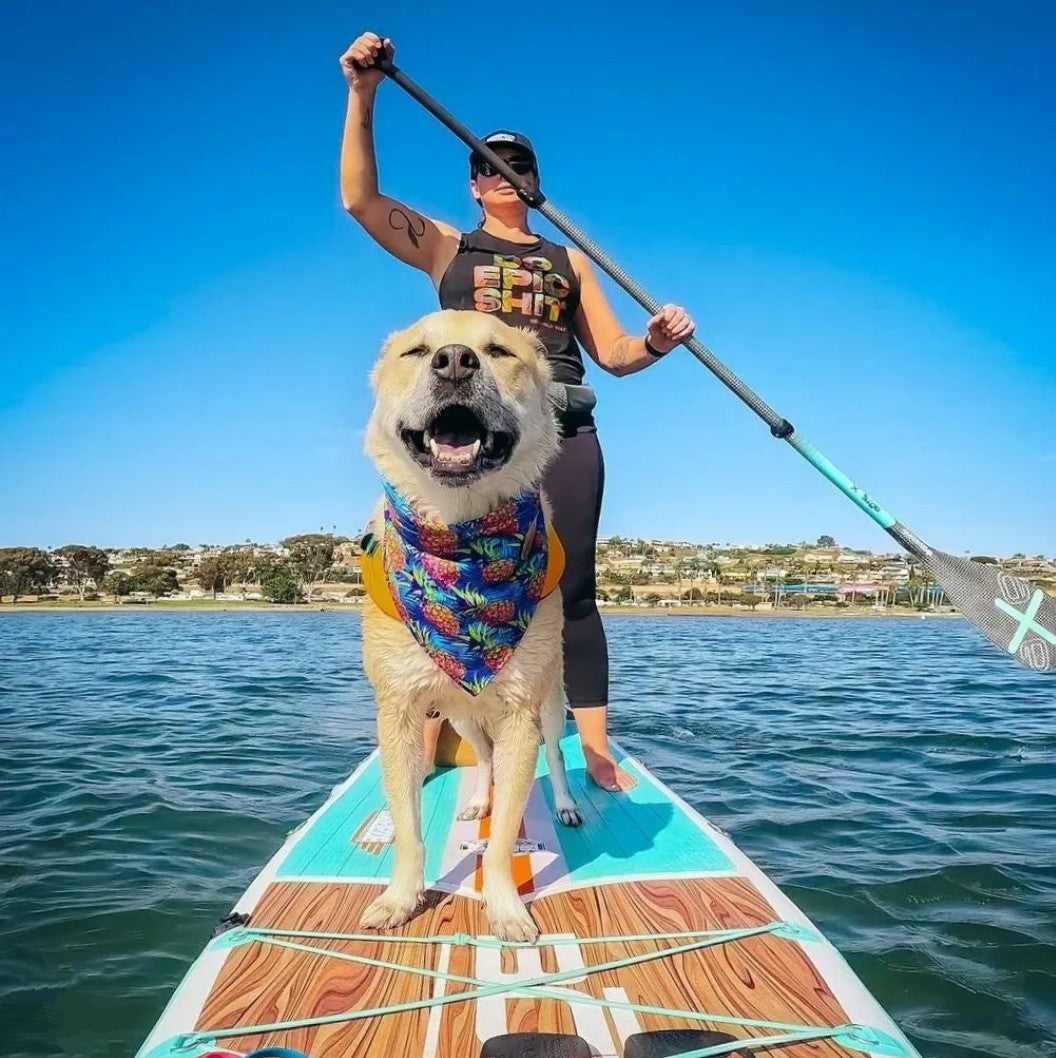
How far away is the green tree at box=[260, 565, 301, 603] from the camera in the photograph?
105m

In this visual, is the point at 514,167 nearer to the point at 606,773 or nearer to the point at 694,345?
the point at 694,345

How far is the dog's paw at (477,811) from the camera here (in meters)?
4.12

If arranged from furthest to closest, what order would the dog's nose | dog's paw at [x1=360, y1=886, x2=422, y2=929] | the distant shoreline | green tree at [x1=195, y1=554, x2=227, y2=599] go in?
green tree at [x1=195, y1=554, x2=227, y2=599] < the distant shoreline < dog's paw at [x1=360, y1=886, x2=422, y2=929] < the dog's nose

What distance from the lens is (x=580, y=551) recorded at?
172 inches

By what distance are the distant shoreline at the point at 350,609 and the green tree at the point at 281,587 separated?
112cm

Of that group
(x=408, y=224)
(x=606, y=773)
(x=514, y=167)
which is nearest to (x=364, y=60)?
(x=408, y=224)

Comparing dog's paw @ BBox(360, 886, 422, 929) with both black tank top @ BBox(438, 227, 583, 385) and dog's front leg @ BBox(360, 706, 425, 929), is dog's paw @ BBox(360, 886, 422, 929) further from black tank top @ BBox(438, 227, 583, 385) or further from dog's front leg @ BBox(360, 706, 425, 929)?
black tank top @ BBox(438, 227, 583, 385)

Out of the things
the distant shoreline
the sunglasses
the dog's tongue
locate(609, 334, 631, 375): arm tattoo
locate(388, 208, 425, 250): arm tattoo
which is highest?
the sunglasses

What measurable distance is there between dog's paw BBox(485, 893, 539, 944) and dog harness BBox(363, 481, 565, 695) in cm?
72

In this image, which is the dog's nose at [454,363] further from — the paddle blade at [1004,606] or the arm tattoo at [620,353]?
the paddle blade at [1004,606]

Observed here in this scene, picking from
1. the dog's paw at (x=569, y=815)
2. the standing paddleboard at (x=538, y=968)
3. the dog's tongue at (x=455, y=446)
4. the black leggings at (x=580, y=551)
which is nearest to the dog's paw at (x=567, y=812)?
the dog's paw at (x=569, y=815)

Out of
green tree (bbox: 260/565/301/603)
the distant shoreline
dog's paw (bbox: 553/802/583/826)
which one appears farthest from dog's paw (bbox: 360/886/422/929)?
green tree (bbox: 260/565/301/603)

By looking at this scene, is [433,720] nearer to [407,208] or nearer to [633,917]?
[633,917]

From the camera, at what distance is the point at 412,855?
301 cm
